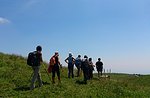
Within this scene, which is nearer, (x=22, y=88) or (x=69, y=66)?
(x=22, y=88)

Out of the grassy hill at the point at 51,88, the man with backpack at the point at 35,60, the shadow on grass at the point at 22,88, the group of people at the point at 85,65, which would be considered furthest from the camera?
the group of people at the point at 85,65

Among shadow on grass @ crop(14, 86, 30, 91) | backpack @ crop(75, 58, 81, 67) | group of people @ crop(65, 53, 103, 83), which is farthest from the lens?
backpack @ crop(75, 58, 81, 67)

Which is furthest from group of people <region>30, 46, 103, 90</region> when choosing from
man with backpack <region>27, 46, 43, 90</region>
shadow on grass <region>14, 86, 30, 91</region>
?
shadow on grass <region>14, 86, 30, 91</region>

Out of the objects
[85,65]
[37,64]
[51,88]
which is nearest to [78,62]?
[85,65]

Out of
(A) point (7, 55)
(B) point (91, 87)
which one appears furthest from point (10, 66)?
(B) point (91, 87)

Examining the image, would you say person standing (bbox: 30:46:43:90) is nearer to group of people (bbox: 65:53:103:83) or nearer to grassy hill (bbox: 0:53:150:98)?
grassy hill (bbox: 0:53:150:98)

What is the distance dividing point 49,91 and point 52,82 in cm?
313

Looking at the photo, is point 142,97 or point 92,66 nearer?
point 142,97

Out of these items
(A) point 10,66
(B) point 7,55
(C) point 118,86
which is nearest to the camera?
(C) point 118,86

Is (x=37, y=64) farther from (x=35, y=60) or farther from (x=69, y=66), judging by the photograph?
(x=69, y=66)

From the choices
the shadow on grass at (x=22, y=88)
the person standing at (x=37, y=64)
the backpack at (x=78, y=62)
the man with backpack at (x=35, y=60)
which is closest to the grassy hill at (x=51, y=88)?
the shadow on grass at (x=22, y=88)

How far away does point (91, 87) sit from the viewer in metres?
28.4

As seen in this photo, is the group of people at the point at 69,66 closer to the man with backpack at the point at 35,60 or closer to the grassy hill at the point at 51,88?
the man with backpack at the point at 35,60

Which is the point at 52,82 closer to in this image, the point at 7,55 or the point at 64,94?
the point at 64,94
